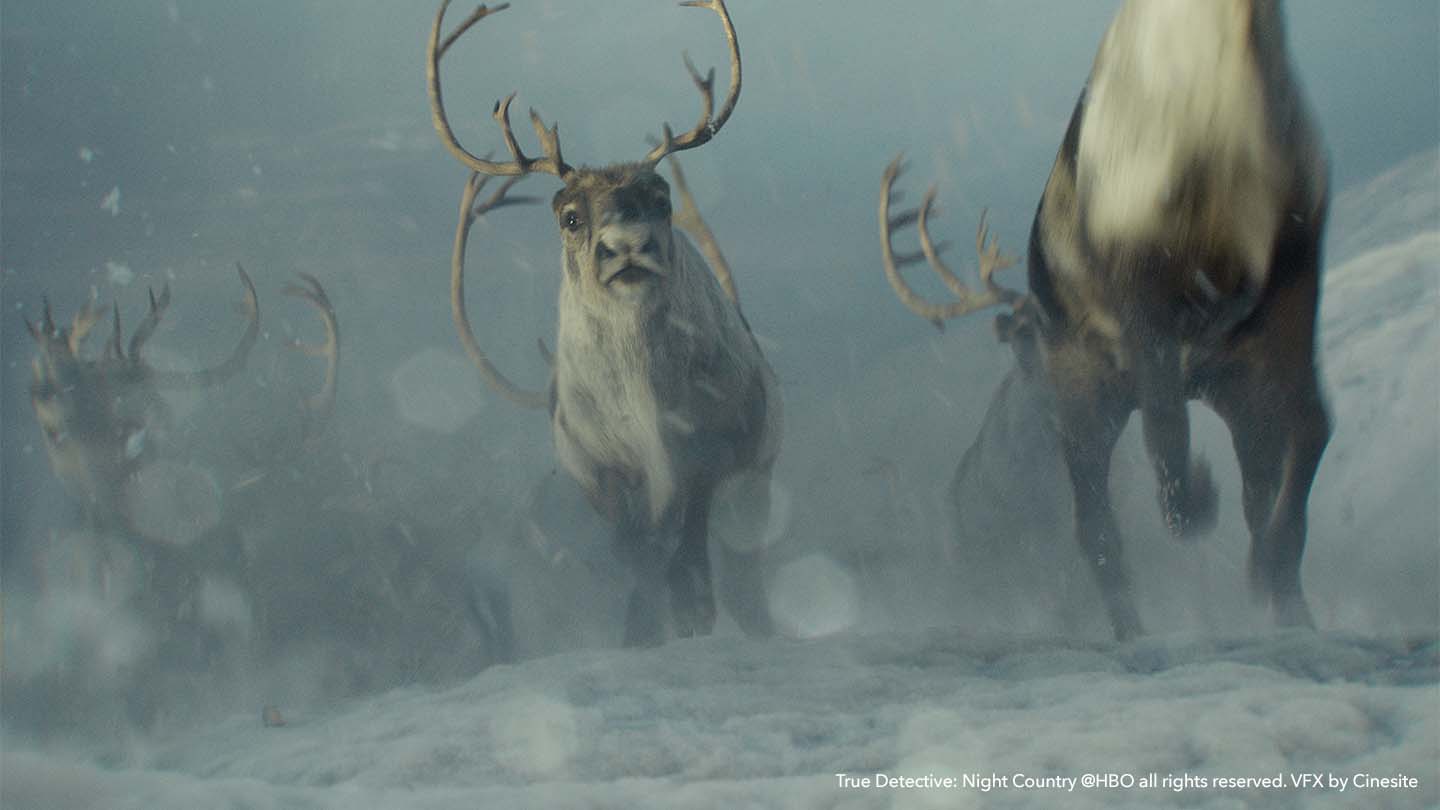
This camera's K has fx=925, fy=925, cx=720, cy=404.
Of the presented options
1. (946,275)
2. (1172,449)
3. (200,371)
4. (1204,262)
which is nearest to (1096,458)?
(1172,449)

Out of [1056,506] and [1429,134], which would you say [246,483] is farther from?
[1429,134]

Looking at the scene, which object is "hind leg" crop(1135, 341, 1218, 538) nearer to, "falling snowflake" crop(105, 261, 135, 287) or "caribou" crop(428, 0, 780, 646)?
"caribou" crop(428, 0, 780, 646)

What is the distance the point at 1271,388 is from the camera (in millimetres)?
2623

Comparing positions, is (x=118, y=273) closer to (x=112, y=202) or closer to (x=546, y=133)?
(x=112, y=202)

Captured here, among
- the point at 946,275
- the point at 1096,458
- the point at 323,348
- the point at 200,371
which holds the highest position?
the point at 323,348

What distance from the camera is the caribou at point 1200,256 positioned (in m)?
2.42

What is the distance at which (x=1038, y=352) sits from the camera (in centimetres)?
Result: 418

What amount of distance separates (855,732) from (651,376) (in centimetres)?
220

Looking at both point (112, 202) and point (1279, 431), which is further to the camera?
point (112, 202)

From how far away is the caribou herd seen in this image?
247 centimetres

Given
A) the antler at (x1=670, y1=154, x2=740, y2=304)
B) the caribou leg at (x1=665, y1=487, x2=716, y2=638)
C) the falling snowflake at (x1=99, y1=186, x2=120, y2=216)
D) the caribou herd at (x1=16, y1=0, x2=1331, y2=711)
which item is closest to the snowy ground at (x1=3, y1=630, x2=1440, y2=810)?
the caribou herd at (x1=16, y1=0, x2=1331, y2=711)

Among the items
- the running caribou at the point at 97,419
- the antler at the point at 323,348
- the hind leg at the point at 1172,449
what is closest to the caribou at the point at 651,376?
the hind leg at the point at 1172,449

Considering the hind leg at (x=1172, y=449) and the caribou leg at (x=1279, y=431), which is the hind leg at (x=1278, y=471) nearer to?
the caribou leg at (x=1279, y=431)

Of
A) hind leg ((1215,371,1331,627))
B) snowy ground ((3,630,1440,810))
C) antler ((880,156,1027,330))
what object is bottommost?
snowy ground ((3,630,1440,810))
